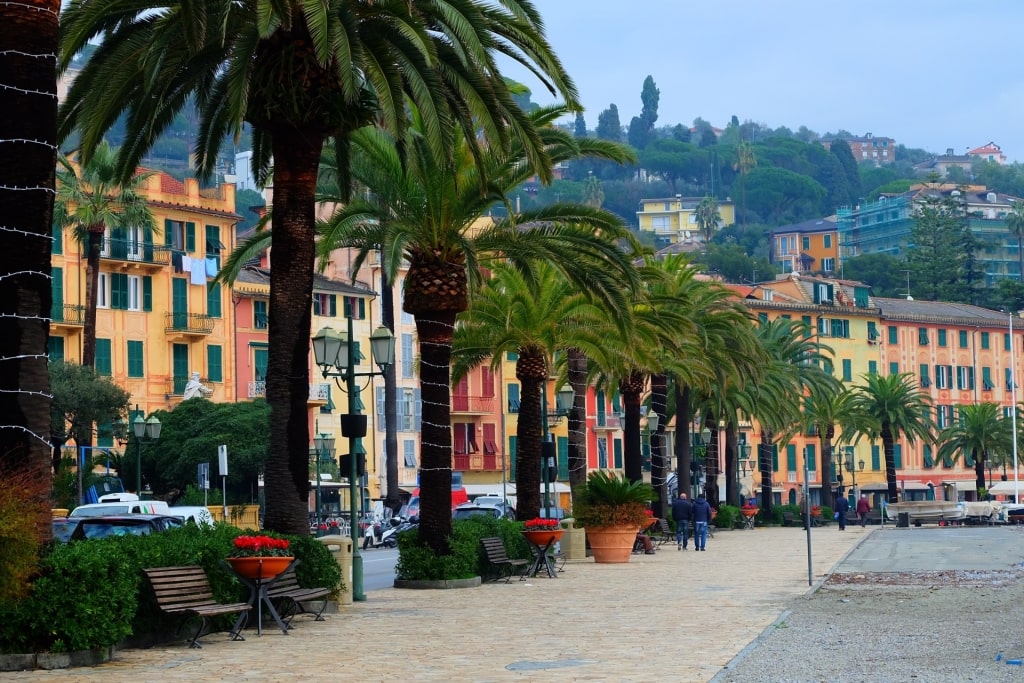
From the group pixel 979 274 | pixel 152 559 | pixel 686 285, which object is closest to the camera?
pixel 152 559

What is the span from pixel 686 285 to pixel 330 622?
3463cm

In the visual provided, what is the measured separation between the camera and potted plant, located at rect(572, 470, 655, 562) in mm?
40188

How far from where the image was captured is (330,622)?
21891 mm

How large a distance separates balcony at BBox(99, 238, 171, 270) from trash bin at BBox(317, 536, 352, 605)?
176 feet

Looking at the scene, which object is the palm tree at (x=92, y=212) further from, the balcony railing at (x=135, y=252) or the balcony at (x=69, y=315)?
the balcony railing at (x=135, y=252)

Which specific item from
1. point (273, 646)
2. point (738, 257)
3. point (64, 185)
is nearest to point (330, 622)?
point (273, 646)

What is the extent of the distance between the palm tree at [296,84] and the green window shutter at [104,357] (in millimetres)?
53029

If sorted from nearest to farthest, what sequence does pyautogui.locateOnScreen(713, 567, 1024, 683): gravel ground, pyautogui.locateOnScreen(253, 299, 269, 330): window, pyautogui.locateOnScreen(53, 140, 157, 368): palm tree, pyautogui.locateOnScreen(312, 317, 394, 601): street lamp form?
pyautogui.locateOnScreen(713, 567, 1024, 683): gravel ground
pyautogui.locateOnScreen(312, 317, 394, 601): street lamp
pyautogui.locateOnScreen(53, 140, 157, 368): palm tree
pyautogui.locateOnScreen(253, 299, 269, 330): window

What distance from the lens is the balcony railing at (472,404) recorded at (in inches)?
3829

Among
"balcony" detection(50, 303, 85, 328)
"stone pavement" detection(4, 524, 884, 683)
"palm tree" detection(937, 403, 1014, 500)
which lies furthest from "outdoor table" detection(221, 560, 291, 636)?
"palm tree" detection(937, 403, 1014, 500)

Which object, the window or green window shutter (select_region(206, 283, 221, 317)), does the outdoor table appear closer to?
green window shutter (select_region(206, 283, 221, 317))

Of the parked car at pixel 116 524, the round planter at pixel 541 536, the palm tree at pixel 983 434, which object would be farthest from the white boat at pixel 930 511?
Answer: the parked car at pixel 116 524

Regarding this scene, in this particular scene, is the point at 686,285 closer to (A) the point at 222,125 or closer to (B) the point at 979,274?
(A) the point at 222,125

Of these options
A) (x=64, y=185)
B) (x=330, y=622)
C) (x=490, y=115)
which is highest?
(x=64, y=185)
